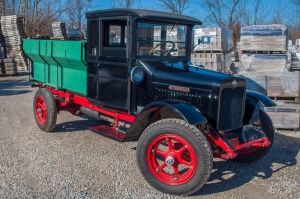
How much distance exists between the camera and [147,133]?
4293 millimetres

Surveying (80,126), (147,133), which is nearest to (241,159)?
(147,133)

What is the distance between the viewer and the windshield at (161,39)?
5000mm

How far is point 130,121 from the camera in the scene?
17.1ft

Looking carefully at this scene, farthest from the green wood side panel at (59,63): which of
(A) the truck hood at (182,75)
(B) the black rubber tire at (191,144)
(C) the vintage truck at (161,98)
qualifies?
(B) the black rubber tire at (191,144)

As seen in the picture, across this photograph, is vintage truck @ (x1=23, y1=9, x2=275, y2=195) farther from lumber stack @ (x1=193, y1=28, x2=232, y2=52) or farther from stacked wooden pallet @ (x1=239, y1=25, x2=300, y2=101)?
lumber stack @ (x1=193, y1=28, x2=232, y2=52)

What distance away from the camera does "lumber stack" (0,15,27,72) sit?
54.9 ft

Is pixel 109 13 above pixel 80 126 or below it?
above

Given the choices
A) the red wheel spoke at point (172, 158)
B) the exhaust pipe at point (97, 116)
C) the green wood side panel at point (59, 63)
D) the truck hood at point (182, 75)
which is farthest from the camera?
the green wood side panel at point (59, 63)

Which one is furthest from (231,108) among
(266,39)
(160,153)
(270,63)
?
(266,39)

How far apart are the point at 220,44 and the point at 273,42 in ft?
7.82

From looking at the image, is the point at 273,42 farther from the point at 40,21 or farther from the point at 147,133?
the point at 40,21

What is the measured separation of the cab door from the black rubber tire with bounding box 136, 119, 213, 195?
949mm

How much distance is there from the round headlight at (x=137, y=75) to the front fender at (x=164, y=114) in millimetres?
451

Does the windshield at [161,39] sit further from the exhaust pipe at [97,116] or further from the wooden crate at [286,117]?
the wooden crate at [286,117]
